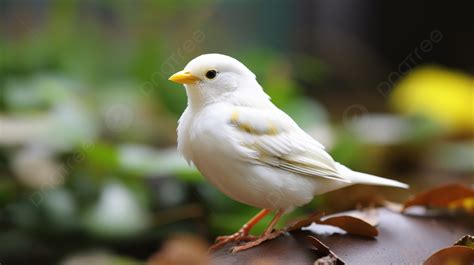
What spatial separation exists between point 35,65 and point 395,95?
4.79ft

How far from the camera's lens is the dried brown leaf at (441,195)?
38.6 inches

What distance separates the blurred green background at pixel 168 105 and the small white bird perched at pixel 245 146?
19cm

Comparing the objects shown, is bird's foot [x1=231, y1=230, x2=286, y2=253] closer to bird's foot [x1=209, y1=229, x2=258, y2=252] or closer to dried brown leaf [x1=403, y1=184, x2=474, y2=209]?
bird's foot [x1=209, y1=229, x2=258, y2=252]

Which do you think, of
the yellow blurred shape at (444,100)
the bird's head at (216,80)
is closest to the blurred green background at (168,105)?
the yellow blurred shape at (444,100)

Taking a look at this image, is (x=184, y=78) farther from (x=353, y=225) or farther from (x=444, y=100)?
(x=444, y=100)

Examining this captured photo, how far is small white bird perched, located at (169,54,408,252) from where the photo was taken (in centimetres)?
85

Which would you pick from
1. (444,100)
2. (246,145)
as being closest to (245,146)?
(246,145)

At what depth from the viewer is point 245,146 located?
0.86 meters

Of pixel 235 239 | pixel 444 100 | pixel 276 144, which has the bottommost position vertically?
pixel 444 100

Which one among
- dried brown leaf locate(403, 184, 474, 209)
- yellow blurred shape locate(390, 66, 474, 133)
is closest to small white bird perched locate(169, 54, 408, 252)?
dried brown leaf locate(403, 184, 474, 209)

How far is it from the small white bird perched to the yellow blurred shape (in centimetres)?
164

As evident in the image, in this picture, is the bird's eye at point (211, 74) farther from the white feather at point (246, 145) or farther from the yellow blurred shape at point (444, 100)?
the yellow blurred shape at point (444, 100)

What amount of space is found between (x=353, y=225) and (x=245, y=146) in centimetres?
17

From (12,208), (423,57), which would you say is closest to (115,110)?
(12,208)
